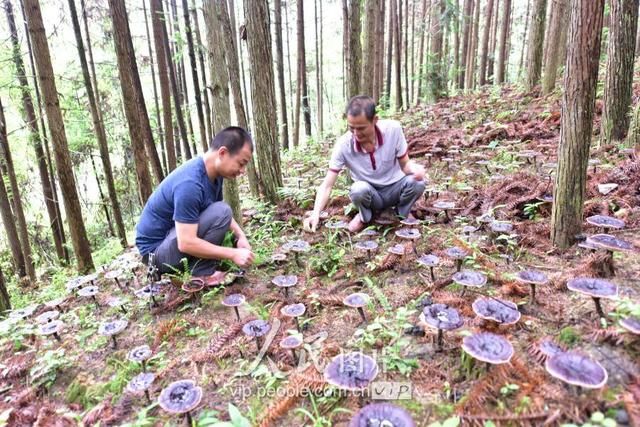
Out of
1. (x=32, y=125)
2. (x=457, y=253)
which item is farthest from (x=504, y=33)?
(x=32, y=125)

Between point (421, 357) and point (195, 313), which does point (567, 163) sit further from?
point (195, 313)

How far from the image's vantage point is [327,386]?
238 centimetres

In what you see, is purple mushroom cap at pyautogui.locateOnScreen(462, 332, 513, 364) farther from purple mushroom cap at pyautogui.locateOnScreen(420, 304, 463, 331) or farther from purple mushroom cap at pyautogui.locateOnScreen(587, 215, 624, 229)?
purple mushroom cap at pyautogui.locateOnScreen(587, 215, 624, 229)

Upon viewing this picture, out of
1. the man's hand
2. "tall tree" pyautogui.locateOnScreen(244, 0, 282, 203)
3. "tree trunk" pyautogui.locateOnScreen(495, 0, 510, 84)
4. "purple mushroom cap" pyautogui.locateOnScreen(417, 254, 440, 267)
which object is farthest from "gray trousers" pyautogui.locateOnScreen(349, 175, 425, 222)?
"tree trunk" pyautogui.locateOnScreen(495, 0, 510, 84)

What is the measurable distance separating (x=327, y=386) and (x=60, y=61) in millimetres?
22089

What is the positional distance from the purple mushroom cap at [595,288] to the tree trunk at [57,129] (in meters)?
7.61

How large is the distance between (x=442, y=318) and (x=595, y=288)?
99cm

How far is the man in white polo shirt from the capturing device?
4773 mm

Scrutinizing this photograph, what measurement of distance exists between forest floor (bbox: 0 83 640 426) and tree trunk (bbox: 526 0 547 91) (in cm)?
665

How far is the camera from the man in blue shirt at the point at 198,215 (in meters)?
3.80

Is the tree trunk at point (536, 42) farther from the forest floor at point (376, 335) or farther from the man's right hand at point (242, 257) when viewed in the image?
the man's right hand at point (242, 257)

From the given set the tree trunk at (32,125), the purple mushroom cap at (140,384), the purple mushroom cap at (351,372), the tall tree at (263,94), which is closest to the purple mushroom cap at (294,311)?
the purple mushroom cap at (351,372)

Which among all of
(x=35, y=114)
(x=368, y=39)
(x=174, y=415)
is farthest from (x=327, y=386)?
(x=35, y=114)

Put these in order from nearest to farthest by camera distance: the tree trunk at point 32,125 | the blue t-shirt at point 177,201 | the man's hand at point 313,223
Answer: the blue t-shirt at point 177,201
the man's hand at point 313,223
the tree trunk at point 32,125
